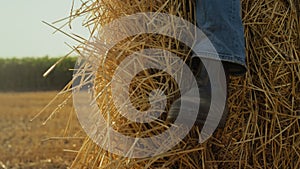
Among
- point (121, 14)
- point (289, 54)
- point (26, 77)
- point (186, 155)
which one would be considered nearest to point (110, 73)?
point (121, 14)

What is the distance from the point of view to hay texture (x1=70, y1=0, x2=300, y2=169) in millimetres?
2154

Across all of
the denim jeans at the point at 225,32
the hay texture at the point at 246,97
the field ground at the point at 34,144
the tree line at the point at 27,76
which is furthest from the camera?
the tree line at the point at 27,76

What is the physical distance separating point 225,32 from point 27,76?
67.2 feet

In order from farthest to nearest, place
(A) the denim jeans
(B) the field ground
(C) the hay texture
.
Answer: (B) the field ground < (C) the hay texture < (A) the denim jeans

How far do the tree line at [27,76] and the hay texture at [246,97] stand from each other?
18.9 meters

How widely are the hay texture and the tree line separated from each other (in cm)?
1886

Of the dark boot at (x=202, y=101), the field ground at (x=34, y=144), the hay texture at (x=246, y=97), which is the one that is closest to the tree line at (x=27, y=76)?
the field ground at (x=34, y=144)

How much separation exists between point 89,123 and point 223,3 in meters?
0.73

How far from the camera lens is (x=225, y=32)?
203 cm

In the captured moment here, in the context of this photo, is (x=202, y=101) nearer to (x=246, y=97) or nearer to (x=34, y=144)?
(x=246, y=97)

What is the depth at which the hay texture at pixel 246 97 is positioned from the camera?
215cm

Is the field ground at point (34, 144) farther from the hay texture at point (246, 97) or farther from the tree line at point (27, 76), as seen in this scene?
the tree line at point (27, 76)

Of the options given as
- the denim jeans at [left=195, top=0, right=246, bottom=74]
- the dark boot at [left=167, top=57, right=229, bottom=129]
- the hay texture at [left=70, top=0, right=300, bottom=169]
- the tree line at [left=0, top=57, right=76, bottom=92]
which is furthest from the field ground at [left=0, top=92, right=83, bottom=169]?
the tree line at [left=0, top=57, right=76, bottom=92]

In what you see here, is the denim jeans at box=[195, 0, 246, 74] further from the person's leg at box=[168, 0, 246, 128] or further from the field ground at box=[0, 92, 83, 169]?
the field ground at box=[0, 92, 83, 169]
